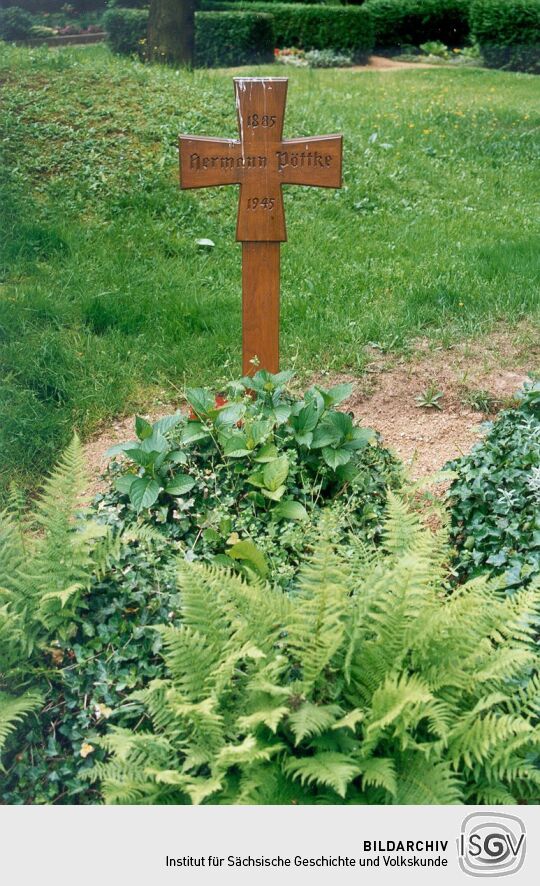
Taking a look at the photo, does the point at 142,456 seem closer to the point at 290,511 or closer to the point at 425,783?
the point at 290,511

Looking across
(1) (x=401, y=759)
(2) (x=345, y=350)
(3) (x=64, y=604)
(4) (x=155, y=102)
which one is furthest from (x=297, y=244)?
(1) (x=401, y=759)

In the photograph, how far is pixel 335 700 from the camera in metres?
2.45

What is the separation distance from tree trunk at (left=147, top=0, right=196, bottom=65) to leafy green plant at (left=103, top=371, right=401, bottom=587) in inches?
323

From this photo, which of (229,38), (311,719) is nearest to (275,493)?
(311,719)

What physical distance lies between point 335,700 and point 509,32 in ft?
51.0

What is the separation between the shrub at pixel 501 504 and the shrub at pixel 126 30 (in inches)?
405

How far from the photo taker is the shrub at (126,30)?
40.3 feet

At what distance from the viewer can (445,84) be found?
13133 millimetres

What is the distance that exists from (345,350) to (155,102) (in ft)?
14.3

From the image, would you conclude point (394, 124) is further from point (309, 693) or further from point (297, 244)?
point (309, 693)

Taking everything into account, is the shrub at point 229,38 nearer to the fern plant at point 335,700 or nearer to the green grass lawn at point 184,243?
the green grass lawn at point 184,243

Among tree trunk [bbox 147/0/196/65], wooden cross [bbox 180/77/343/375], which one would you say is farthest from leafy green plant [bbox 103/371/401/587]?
tree trunk [bbox 147/0/196/65]

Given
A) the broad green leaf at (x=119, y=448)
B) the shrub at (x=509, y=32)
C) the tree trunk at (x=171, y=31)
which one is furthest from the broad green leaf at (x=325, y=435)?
the shrub at (x=509, y=32)
